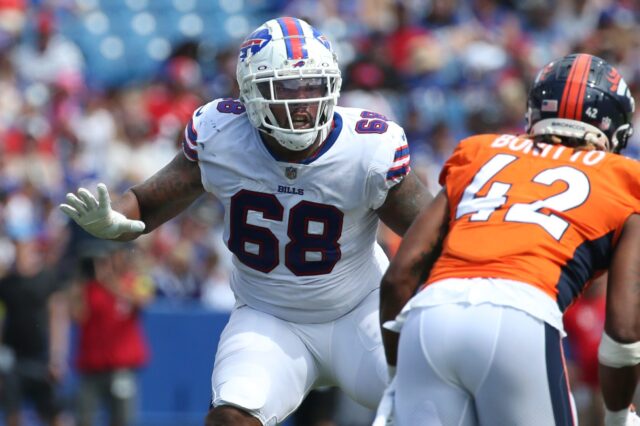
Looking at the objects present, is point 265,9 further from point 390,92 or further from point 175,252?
point 175,252

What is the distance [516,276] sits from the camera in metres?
3.44

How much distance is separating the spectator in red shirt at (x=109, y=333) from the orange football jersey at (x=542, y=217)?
16.9ft

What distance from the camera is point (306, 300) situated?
4.52m

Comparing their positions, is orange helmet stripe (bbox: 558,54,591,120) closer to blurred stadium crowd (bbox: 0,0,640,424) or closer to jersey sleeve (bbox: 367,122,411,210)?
jersey sleeve (bbox: 367,122,411,210)

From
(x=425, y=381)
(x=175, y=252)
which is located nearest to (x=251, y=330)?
(x=425, y=381)

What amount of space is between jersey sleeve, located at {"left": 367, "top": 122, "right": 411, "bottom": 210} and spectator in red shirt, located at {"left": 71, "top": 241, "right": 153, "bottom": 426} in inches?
171

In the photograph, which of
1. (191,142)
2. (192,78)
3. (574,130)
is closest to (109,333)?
(192,78)

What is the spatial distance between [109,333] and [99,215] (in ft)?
13.9

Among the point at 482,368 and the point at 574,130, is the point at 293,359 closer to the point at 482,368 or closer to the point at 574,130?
the point at 482,368

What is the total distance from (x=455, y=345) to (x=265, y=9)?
980cm

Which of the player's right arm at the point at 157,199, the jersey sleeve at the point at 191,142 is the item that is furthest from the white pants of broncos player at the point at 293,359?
the jersey sleeve at the point at 191,142

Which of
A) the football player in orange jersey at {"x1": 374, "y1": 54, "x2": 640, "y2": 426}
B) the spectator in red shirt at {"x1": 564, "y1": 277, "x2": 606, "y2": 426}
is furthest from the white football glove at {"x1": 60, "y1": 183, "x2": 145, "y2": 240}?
the spectator in red shirt at {"x1": 564, "y1": 277, "x2": 606, "y2": 426}

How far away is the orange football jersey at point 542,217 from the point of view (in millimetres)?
3471

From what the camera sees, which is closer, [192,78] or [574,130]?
[574,130]
